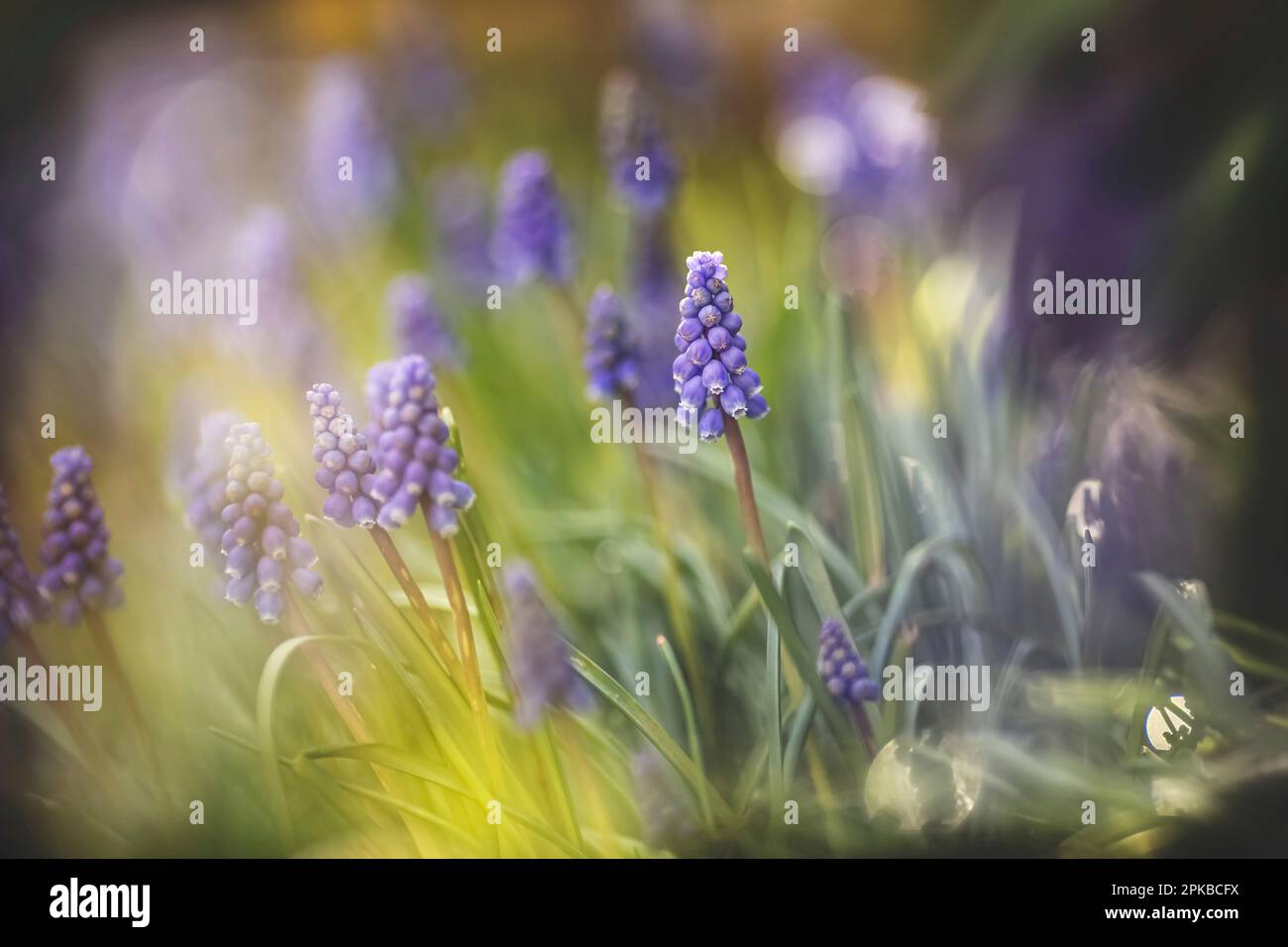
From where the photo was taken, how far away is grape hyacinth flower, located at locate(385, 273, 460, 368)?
219 cm

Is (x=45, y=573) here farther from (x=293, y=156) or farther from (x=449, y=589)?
(x=293, y=156)

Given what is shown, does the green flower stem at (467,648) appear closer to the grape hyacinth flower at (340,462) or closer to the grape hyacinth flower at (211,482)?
the grape hyacinth flower at (340,462)

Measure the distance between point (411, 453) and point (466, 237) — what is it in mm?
753

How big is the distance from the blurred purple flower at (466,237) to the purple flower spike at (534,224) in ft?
0.49

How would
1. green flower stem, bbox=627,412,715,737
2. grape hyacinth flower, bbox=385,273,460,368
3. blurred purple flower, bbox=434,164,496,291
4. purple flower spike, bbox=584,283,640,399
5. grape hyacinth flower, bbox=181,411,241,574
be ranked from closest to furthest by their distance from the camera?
grape hyacinth flower, bbox=181,411,241,574, purple flower spike, bbox=584,283,640,399, green flower stem, bbox=627,412,715,737, grape hyacinth flower, bbox=385,273,460,368, blurred purple flower, bbox=434,164,496,291

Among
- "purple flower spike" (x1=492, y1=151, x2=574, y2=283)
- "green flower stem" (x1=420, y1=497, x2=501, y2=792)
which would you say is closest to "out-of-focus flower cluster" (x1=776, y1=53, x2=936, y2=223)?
"purple flower spike" (x1=492, y1=151, x2=574, y2=283)

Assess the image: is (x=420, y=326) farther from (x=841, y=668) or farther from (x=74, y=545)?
(x=841, y=668)

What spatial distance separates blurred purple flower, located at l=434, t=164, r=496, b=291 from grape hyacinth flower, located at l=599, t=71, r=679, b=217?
1.09ft

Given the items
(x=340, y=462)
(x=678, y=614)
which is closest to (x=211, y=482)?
(x=340, y=462)

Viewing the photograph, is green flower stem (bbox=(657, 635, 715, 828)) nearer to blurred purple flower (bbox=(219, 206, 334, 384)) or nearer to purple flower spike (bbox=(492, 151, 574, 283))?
purple flower spike (bbox=(492, 151, 574, 283))

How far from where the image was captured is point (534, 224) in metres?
2.12

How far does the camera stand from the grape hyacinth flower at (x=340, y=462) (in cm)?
175
